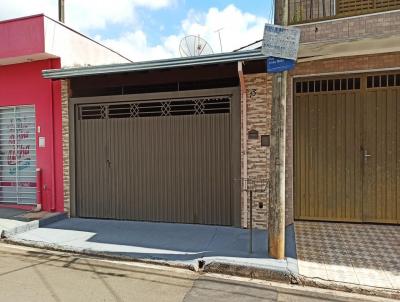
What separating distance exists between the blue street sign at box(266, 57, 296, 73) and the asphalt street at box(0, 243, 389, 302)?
9.58 feet

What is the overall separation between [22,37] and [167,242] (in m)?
5.84

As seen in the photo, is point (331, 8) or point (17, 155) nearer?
point (331, 8)

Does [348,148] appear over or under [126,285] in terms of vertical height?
over

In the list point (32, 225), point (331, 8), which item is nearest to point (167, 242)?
point (32, 225)

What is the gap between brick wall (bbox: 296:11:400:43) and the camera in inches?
236

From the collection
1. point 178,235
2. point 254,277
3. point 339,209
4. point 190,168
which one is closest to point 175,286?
point 254,277

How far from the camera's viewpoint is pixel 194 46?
8.80 metres

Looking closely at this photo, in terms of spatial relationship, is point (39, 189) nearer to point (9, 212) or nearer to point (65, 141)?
point (9, 212)

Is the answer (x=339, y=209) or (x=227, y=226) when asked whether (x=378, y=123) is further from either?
(x=227, y=226)

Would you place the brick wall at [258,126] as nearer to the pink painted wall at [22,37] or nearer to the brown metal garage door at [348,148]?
the brown metal garage door at [348,148]

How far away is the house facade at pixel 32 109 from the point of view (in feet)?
27.2

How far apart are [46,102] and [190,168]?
3.92 m

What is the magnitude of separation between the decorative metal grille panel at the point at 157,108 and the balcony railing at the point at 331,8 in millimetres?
2057

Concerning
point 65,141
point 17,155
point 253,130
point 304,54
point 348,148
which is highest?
point 304,54
